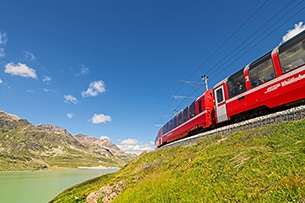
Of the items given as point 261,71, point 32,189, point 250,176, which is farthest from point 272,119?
point 32,189

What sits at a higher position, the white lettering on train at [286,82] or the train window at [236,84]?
the train window at [236,84]

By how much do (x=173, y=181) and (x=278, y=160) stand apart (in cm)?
401

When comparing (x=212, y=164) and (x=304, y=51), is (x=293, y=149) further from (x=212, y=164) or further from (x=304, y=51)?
(x=304, y=51)

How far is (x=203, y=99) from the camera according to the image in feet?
67.8

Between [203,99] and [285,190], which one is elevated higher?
[203,99]

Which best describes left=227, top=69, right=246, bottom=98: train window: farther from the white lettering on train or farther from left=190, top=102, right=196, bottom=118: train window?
left=190, top=102, right=196, bottom=118: train window

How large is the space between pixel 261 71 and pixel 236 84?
2531 millimetres

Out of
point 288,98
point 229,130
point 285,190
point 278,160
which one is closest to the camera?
point 285,190

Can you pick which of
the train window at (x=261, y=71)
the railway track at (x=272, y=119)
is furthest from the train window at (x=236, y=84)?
the railway track at (x=272, y=119)

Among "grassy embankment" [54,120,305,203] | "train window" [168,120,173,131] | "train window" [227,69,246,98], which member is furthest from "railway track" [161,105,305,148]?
"train window" [168,120,173,131]

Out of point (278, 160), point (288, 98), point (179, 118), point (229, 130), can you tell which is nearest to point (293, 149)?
point (278, 160)

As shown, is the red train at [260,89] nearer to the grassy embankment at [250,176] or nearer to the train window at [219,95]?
the train window at [219,95]

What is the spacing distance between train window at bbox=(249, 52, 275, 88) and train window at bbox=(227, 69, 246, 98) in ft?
2.77

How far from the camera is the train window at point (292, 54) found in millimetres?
10656
